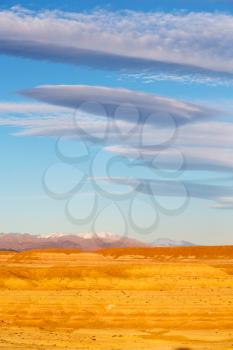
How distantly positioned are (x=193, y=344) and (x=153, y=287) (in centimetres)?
2794

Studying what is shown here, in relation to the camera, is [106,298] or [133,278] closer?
[106,298]

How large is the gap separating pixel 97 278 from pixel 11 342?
32.1 m

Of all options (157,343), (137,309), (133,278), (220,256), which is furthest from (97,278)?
(220,256)

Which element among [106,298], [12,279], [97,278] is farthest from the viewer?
[97,278]

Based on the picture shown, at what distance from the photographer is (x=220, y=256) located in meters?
124

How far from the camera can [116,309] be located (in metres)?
43.2

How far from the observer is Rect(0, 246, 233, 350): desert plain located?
1251 inches

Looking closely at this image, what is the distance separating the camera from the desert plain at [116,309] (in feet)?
104

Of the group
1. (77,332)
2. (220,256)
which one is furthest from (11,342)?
(220,256)

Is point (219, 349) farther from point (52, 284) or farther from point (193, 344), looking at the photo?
point (52, 284)

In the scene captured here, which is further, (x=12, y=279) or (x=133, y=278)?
(x=133, y=278)

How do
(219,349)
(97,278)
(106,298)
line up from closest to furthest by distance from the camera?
(219,349)
(106,298)
(97,278)

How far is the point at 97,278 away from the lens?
6216 centimetres

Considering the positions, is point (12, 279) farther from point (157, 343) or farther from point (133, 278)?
point (157, 343)
